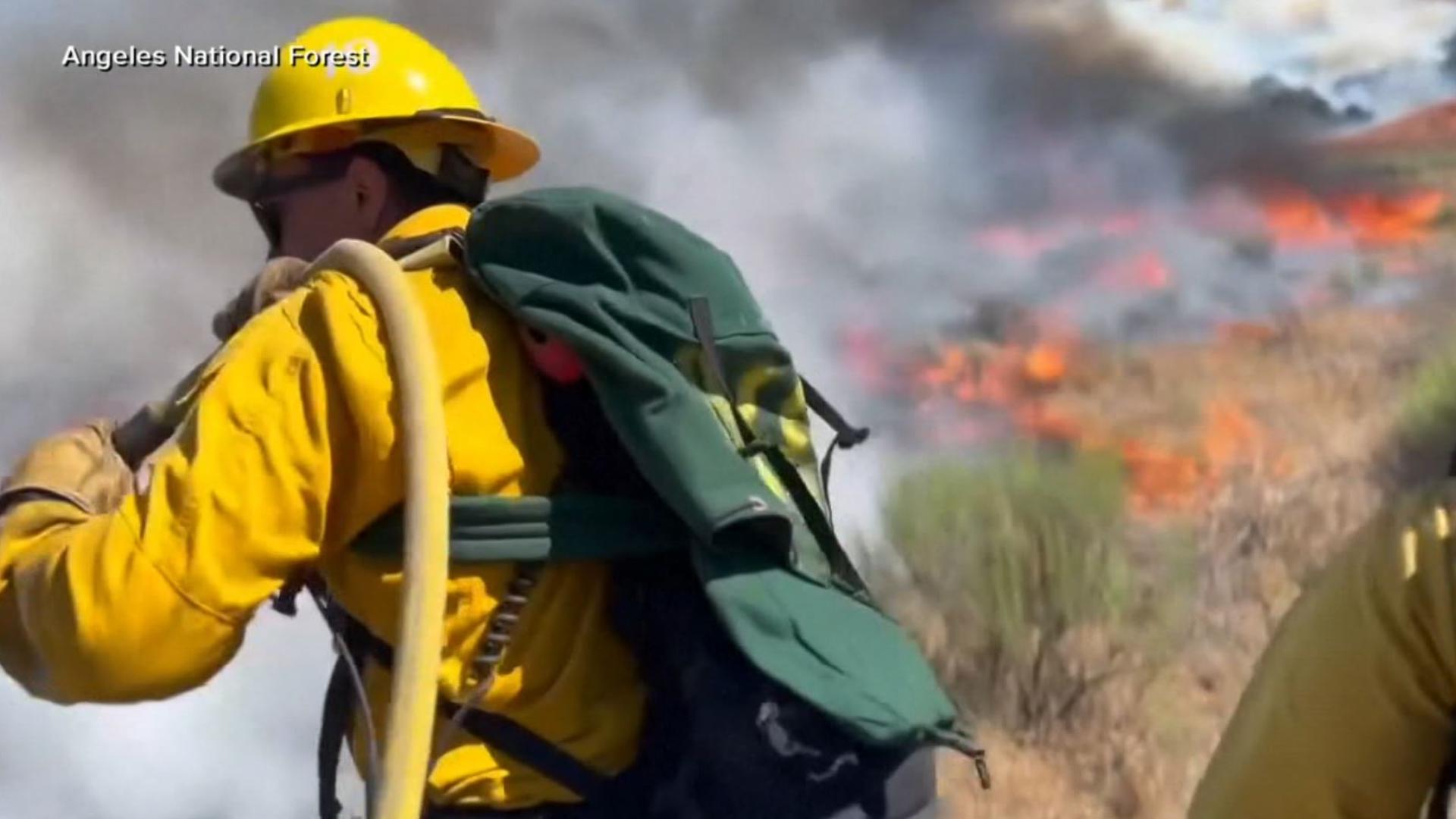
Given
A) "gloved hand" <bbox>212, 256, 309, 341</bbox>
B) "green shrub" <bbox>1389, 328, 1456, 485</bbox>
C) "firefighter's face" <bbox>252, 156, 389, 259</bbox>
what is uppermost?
"firefighter's face" <bbox>252, 156, 389, 259</bbox>

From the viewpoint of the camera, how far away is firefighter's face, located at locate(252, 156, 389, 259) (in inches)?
65.9

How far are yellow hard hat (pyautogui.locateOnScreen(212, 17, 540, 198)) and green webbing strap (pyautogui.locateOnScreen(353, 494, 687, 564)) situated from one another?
405 millimetres

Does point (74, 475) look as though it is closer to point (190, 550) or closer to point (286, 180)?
point (190, 550)

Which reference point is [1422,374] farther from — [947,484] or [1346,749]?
[1346,749]

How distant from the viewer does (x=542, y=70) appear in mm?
4844

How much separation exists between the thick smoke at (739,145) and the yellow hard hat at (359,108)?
8.92ft

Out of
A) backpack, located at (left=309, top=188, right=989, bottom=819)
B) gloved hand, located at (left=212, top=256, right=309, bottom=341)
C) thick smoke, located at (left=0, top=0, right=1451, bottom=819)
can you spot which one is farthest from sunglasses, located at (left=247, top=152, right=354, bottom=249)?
thick smoke, located at (left=0, top=0, right=1451, bottom=819)

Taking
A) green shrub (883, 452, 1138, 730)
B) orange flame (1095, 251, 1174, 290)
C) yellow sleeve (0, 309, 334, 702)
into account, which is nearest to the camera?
yellow sleeve (0, 309, 334, 702)

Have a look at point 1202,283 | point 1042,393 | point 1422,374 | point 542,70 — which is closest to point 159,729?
point 542,70

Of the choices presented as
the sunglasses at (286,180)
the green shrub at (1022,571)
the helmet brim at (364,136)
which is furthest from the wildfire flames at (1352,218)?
the sunglasses at (286,180)

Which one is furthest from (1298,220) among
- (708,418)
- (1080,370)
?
(708,418)

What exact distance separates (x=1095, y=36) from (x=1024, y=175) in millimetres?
472

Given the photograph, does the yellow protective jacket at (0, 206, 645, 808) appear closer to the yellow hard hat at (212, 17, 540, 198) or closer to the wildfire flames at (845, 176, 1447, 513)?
the yellow hard hat at (212, 17, 540, 198)

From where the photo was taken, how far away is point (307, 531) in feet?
4.57
